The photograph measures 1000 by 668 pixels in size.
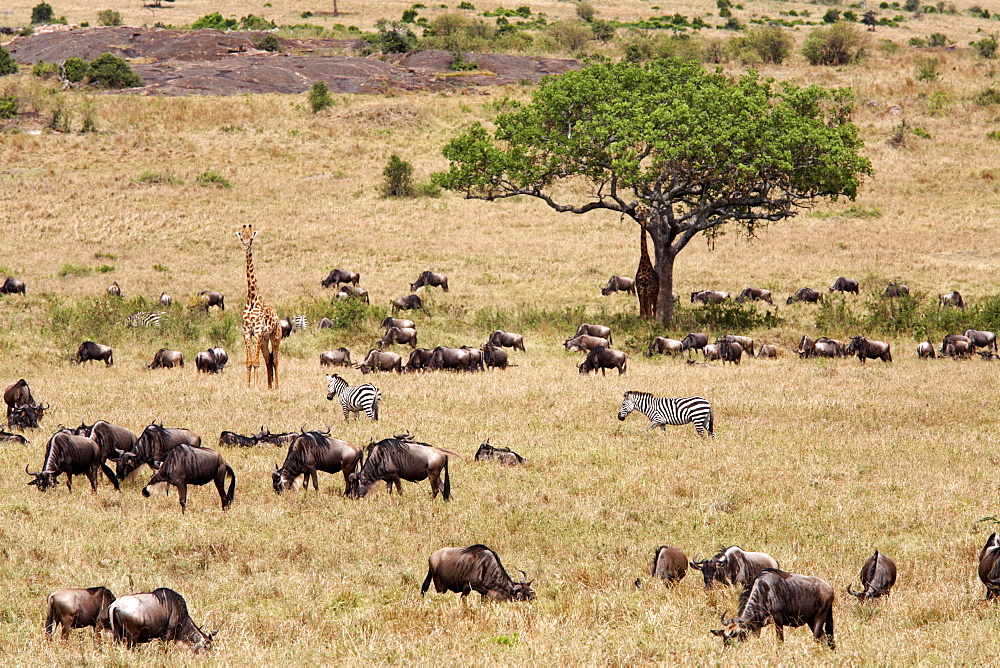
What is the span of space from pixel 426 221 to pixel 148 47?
5796 cm

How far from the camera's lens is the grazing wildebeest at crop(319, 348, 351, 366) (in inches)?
1029

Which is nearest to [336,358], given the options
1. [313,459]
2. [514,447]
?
[514,447]

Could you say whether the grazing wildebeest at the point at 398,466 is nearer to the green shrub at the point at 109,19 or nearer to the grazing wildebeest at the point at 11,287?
the grazing wildebeest at the point at 11,287

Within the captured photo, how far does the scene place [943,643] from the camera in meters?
8.85

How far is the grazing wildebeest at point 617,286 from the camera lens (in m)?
36.0

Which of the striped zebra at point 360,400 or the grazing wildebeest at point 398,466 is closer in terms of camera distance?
the grazing wildebeest at point 398,466

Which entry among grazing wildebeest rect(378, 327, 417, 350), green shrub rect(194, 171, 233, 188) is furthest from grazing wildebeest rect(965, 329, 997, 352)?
green shrub rect(194, 171, 233, 188)

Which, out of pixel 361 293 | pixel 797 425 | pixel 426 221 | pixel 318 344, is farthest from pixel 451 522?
pixel 426 221

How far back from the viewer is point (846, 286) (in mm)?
35406

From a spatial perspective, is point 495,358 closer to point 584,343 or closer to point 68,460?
point 584,343

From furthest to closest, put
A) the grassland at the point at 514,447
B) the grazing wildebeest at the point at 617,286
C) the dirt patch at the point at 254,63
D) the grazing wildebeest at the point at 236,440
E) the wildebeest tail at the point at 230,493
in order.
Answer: the dirt patch at the point at 254,63 < the grazing wildebeest at the point at 617,286 < the grazing wildebeest at the point at 236,440 < the wildebeest tail at the point at 230,493 < the grassland at the point at 514,447

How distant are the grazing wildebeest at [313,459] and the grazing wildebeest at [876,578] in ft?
23.2

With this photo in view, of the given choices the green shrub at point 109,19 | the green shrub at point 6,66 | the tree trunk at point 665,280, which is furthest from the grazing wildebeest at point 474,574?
the green shrub at point 109,19

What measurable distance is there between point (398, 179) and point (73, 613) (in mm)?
45687
